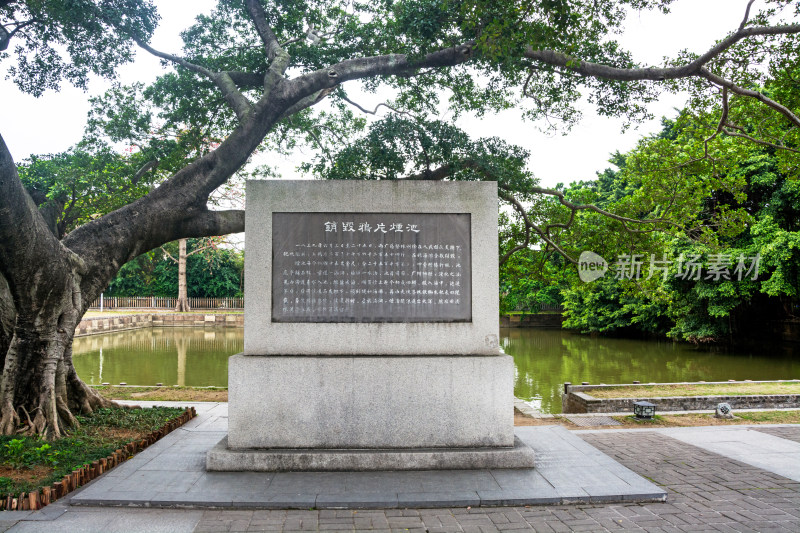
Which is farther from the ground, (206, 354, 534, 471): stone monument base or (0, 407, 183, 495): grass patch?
(206, 354, 534, 471): stone monument base

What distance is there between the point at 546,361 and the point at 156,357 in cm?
1163

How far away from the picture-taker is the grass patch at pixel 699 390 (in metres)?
7.96

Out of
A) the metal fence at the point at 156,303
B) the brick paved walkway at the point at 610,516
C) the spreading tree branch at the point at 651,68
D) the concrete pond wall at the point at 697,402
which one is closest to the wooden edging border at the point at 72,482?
the brick paved walkway at the point at 610,516

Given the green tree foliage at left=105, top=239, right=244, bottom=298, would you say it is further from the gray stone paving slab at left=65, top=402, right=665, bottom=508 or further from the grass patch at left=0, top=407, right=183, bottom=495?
the gray stone paving slab at left=65, top=402, right=665, bottom=508

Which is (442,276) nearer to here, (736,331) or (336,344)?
(336,344)

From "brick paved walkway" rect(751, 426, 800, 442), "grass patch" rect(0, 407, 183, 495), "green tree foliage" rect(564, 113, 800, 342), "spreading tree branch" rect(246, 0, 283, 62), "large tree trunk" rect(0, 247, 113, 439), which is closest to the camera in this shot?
"grass patch" rect(0, 407, 183, 495)

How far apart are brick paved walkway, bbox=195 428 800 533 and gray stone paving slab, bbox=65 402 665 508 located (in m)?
0.08

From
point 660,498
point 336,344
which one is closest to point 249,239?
point 336,344

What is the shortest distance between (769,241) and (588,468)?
14.0 meters

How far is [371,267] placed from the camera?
14.8 feet

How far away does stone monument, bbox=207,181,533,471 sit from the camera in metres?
4.23

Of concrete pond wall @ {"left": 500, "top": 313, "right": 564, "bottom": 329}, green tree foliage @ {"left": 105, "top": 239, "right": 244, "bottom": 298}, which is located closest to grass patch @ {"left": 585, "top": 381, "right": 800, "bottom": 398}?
concrete pond wall @ {"left": 500, "top": 313, "right": 564, "bottom": 329}

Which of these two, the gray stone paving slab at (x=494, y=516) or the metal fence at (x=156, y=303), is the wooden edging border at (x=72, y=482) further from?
the metal fence at (x=156, y=303)

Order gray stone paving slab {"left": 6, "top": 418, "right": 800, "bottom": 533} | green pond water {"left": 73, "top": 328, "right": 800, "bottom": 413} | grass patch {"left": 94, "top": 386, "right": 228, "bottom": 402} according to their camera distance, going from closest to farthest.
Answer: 1. gray stone paving slab {"left": 6, "top": 418, "right": 800, "bottom": 533}
2. grass patch {"left": 94, "top": 386, "right": 228, "bottom": 402}
3. green pond water {"left": 73, "top": 328, "right": 800, "bottom": 413}
